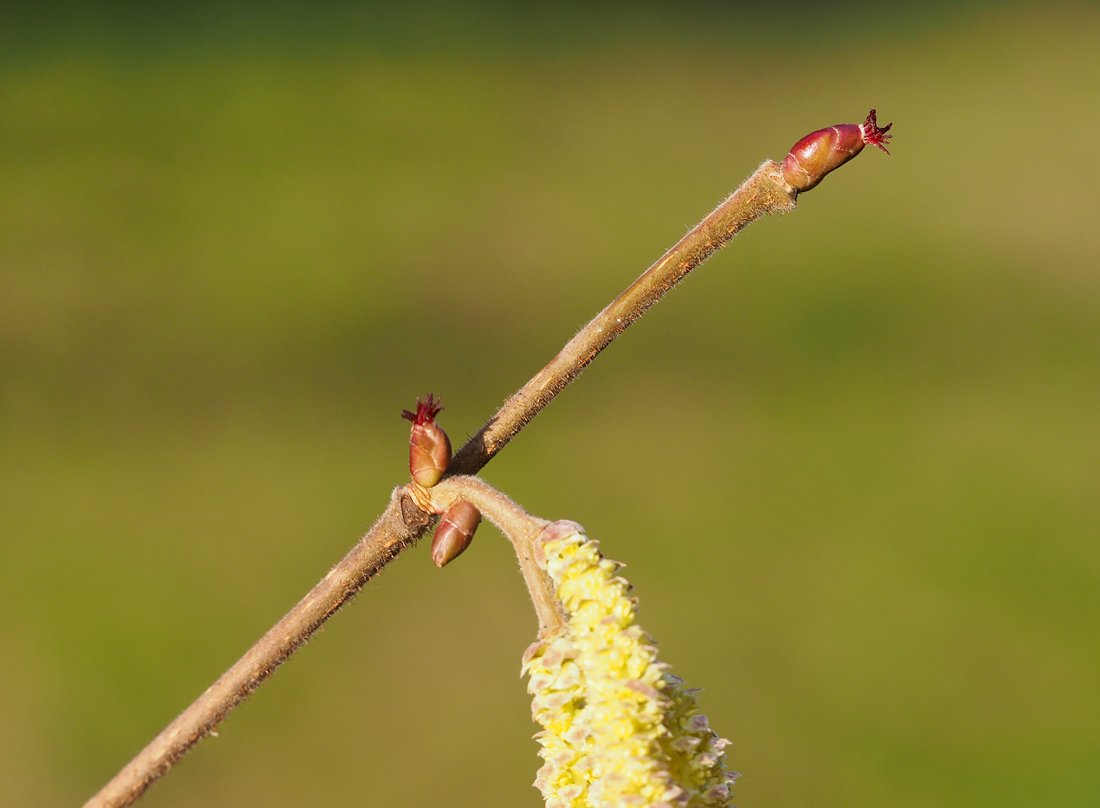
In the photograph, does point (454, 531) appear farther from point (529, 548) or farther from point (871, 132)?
point (871, 132)

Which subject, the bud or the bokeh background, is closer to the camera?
the bud

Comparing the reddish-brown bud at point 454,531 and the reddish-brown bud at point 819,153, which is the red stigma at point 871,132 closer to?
the reddish-brown bud at point 819,153

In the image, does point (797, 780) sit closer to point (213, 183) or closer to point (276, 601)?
point (276, 601)

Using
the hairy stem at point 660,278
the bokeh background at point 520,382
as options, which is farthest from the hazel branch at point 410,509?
the bokeh background at point 520,382

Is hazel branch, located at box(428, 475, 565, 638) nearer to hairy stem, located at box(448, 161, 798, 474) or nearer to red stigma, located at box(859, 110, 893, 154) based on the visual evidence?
hairy stem, located at box(448, 161, 798, 474)

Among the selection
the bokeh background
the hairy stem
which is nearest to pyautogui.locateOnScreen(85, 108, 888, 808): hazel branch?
the hairy stem

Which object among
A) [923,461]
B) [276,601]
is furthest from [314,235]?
[923,461]
